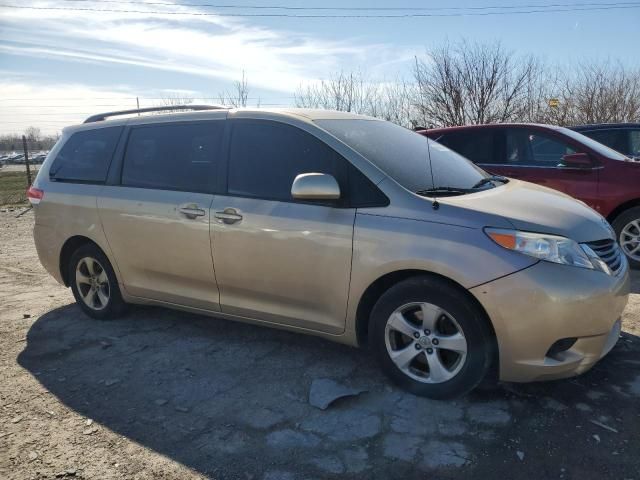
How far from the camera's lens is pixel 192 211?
388cm

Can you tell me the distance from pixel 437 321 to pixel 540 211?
0.89m

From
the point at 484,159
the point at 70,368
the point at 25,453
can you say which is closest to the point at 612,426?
the point at 25,453

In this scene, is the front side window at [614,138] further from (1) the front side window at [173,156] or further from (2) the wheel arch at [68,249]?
(2) the wheel arch at [68,249]

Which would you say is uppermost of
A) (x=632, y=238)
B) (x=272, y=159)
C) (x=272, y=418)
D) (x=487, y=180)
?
(x=272, y=159)

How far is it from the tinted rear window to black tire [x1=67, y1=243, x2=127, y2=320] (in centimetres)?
63

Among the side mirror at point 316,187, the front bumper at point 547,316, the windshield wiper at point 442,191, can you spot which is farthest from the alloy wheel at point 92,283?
the front bumper at point 547,316

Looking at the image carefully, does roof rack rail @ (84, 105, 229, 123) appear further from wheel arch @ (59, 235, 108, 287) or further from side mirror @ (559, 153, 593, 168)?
side mirror @ (559, 153, 593, 168)

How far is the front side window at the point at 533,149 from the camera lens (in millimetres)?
6289

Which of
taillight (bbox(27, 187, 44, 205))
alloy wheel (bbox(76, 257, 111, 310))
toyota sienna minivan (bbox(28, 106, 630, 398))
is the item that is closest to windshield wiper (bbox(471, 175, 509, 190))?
toyota sienna minivan (bbox(28, 106, 630, 398))

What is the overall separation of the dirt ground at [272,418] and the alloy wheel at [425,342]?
18 cm

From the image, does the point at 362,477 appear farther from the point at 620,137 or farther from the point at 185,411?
the point at 620,137

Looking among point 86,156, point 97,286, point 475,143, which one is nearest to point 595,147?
point 475,143

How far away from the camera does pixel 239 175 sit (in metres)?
3.78

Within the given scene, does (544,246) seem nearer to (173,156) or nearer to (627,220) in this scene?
(173,156)
